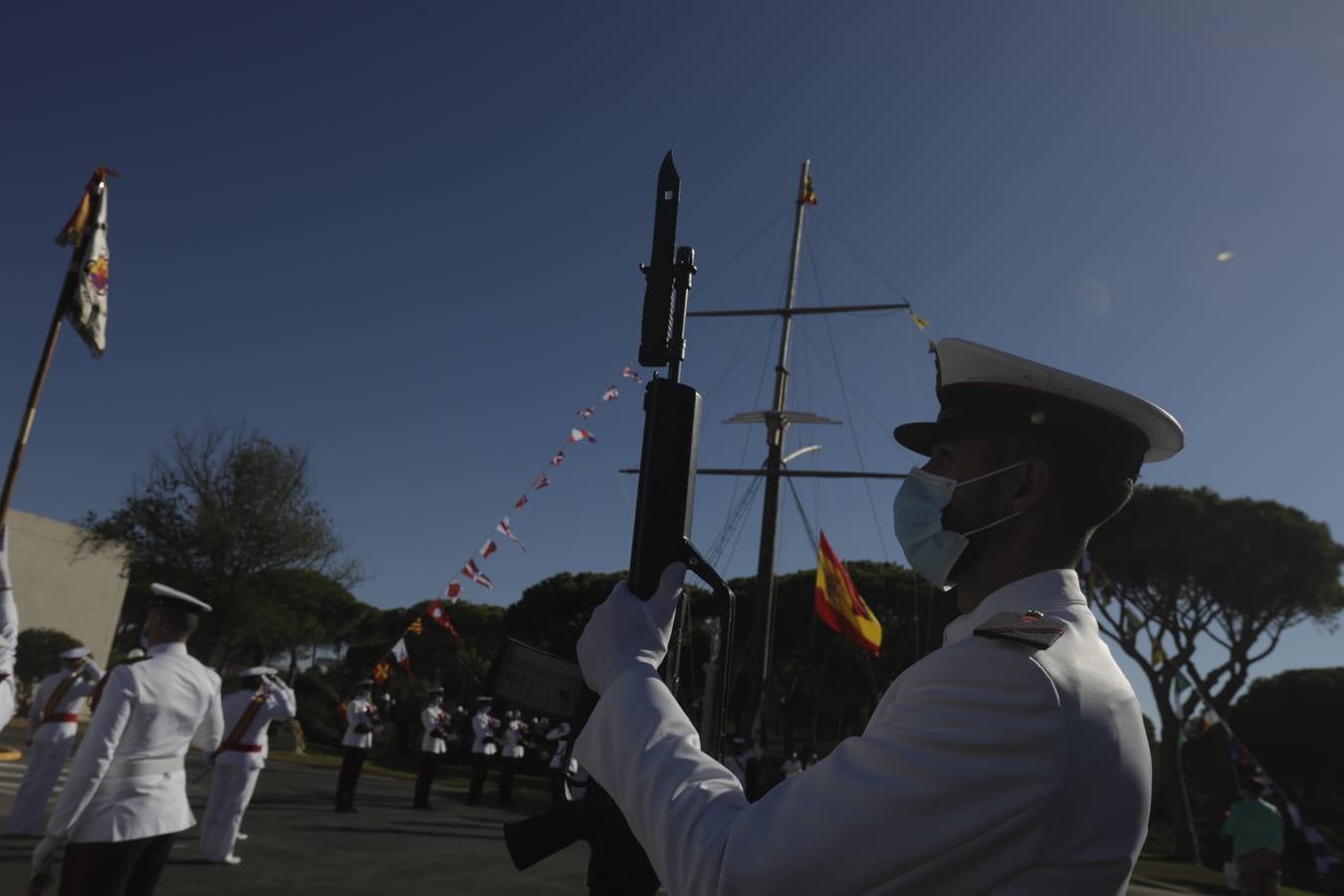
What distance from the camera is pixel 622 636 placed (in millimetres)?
1758

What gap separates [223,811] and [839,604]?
1229cm

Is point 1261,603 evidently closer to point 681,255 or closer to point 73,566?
point 681,255

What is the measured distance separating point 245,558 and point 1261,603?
29222 mm

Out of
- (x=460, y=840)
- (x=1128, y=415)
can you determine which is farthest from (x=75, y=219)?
(x=1128, y=415)

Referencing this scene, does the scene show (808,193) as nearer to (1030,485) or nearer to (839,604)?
(839,604)

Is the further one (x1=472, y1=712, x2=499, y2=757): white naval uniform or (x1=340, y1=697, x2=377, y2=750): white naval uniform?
(x1=472, y1=712, x2=499, y2=757): white naval uniform

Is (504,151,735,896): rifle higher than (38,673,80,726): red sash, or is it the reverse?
(504,151,735,896): rifle

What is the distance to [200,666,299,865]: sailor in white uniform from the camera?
9.52 m

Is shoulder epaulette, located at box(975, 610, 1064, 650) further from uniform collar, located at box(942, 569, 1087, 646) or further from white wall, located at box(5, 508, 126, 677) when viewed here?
white wall, located at box(5, 508, 126, 677)

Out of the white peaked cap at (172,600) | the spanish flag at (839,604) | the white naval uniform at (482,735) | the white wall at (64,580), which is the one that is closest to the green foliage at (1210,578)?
the spanish flag at (839,604)

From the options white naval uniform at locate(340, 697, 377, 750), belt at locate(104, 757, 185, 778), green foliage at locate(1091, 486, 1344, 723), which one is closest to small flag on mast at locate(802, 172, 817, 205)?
green foliage at locate(1091, 486, 1344, 723)

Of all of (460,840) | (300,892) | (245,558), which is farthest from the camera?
(245,558)

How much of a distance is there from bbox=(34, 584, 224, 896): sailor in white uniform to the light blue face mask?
175 inches

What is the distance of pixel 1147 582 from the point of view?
25.8m
